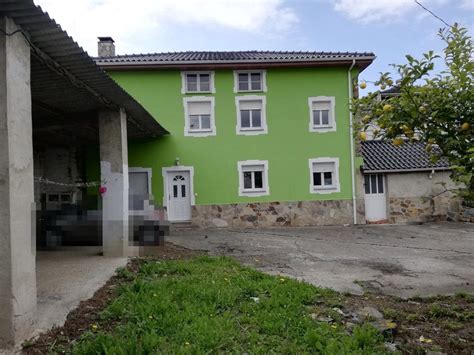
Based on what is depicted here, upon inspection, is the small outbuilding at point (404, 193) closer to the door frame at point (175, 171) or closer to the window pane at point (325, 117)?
the window pane at point (325, 117)

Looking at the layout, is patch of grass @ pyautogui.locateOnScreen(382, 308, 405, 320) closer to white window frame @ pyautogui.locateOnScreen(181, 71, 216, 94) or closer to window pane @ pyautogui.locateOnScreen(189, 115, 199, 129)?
window pane @ pyautogui.locateOnScreen(189, 115, 199, 129)

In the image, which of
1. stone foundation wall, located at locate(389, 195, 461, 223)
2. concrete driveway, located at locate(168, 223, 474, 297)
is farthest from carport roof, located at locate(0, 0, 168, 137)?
stone foundation wall, located at locate(389, 195, 461, 223)

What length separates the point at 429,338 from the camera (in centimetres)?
416

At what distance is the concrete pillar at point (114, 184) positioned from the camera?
26.7 feet

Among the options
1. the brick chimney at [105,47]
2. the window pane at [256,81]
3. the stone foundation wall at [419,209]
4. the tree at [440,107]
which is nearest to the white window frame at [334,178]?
the stone foundation wall at [419,209]

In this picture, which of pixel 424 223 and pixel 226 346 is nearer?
pixel 226 346

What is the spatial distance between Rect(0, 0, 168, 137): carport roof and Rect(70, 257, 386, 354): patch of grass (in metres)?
3.28

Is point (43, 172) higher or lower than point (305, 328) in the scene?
higher

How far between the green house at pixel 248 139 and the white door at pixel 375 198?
1090 millimetres

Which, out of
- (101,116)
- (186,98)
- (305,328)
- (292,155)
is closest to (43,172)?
(186,98)

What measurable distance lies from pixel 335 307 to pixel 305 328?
3.18ft

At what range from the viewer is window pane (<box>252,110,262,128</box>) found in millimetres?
15409

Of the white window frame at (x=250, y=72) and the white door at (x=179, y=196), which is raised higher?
the white window frame at (x=250, y=72)

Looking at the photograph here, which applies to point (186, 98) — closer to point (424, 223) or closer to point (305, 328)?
point (424, 223)
